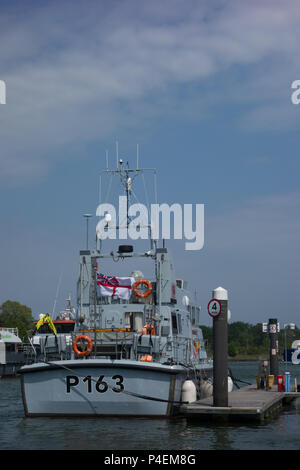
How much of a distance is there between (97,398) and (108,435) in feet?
8.08

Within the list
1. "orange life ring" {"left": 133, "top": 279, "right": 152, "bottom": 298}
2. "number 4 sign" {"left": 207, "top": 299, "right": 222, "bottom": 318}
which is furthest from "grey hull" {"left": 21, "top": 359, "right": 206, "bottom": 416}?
"orange life ring" {"left": 133, "top": 279, "right": 152, "bottom": 298}

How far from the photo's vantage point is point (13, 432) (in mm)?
19453

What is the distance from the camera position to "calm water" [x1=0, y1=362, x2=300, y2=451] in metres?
17.0

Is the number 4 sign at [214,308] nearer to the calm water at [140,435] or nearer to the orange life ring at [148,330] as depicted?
the orange life ring at [148,330]

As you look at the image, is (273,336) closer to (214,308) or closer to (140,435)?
(214,308)

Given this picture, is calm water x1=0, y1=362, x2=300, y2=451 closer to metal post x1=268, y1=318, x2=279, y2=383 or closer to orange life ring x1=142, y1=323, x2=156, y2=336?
orange life ring x1=142, y1=323, x2=156, y2=336

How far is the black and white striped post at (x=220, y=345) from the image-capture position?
66.5ft

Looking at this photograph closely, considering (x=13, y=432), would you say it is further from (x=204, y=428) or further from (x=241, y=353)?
(x=241, y=353)

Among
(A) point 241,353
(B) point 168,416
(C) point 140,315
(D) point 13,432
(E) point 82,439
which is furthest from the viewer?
(A) point 241,353

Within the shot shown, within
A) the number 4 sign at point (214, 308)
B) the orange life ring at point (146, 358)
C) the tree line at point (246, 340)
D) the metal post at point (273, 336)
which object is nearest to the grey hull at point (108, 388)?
the orange life ring at point (146, 358)

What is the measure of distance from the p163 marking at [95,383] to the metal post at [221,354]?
116 inches

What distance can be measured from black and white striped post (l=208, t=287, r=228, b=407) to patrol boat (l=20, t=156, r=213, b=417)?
1.35m

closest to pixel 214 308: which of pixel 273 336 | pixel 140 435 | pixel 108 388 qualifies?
pixel 108 388
